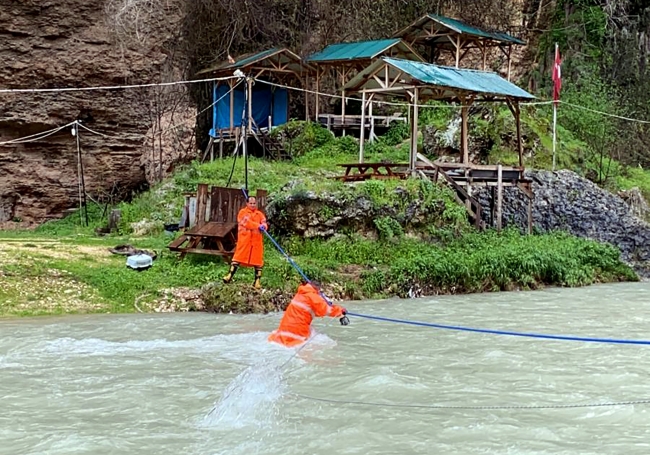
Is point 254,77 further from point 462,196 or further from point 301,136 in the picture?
point 462,196

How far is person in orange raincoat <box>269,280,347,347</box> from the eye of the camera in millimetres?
9266

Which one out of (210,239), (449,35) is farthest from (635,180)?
(210,239)

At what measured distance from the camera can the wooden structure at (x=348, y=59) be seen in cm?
2527

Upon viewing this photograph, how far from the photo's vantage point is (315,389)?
7980mm

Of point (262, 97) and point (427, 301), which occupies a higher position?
point (262, 97)

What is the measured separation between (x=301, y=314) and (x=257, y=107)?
19215 mm

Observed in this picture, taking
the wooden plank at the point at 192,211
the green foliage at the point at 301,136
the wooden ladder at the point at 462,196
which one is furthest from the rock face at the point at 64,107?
the wooden ladder at the point at 462,196

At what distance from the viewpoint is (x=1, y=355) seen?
363 inches

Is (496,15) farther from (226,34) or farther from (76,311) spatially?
(76,311)

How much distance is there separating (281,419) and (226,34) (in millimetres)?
22757

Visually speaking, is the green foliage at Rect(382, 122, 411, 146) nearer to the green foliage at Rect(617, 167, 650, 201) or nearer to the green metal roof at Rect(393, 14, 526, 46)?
the green metal roof at Rect(393, 14, 526, 46)

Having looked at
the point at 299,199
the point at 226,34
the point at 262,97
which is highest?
the point at 226,34

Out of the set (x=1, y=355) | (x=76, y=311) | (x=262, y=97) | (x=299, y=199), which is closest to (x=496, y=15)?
(x=262, y=97)

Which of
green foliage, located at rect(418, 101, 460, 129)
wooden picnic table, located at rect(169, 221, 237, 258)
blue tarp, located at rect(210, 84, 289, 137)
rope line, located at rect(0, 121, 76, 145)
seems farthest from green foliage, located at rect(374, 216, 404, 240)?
rope line, located at rect(0, 121, 76, 145)
